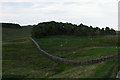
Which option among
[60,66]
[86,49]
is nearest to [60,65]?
[60,66]

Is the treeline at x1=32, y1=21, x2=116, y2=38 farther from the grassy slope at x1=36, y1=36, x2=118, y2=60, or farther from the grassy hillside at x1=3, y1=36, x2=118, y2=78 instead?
the grassy hillside at x1=3, y1=36, x2=118, y2=78

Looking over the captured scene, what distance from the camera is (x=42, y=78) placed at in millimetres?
44625

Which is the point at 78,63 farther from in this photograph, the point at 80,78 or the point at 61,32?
the point at 61,32

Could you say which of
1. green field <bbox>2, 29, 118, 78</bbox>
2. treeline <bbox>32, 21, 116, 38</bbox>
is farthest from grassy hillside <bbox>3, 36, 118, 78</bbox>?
treeline <bbox>32, 21, 116, 38</bbox>

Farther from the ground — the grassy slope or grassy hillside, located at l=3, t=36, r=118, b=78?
the grassy slope

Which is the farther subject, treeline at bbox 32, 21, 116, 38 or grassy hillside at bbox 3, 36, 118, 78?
treeline at bbox 32, 21, 116, 38

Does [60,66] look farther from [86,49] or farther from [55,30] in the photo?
[55,30]

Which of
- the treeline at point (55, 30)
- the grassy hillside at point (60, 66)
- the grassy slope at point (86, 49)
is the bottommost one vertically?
the grassy hillside at point (60, 66)

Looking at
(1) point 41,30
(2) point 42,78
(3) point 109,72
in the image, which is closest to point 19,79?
(2) point 42,78

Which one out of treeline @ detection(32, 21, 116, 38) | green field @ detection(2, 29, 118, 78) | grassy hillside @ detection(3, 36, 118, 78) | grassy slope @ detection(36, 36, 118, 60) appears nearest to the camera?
grassy hillside @ detection(3, 36, 118, 78)

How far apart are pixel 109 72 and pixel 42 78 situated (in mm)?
12114

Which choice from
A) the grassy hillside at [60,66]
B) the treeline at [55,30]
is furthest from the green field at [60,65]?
the treeline at [55,30]

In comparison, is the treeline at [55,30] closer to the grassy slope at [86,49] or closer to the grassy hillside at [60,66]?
the grassy slope at [86,49]

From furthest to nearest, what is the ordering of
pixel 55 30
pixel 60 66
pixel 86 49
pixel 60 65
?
pixel 55 30, pixel 86 49, pixel 60 65, pixel 60 66
